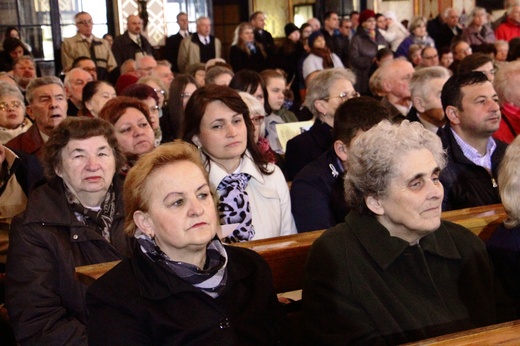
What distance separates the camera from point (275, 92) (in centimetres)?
662

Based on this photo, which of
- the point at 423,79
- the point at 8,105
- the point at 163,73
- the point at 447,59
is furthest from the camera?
the point at 447,59

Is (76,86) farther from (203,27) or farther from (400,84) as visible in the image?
(203,27)

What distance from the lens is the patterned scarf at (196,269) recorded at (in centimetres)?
237

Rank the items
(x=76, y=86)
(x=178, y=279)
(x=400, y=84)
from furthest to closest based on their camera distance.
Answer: (x=76, y=86) < (x=400, y=84) < (x=178, y=279)

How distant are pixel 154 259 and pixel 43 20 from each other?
34.1ft

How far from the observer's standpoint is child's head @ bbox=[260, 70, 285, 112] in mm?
6570

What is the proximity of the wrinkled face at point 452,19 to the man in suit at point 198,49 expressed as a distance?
377cm

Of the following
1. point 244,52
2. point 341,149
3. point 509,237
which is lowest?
point 509,237

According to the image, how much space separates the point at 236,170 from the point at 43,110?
6.95ft

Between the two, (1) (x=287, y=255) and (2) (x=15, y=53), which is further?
(2) (x=15, y=53)

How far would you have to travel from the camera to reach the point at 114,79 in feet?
30.5

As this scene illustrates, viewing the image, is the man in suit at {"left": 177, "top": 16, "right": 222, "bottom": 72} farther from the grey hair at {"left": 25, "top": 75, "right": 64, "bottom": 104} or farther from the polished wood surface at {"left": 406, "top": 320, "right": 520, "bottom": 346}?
the polished wood surface at {"left": 406, "top": 320, "right": 520, "bottom": 346}

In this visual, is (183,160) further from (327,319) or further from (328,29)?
(328,29)

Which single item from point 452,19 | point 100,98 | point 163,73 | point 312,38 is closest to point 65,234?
point 100,98
